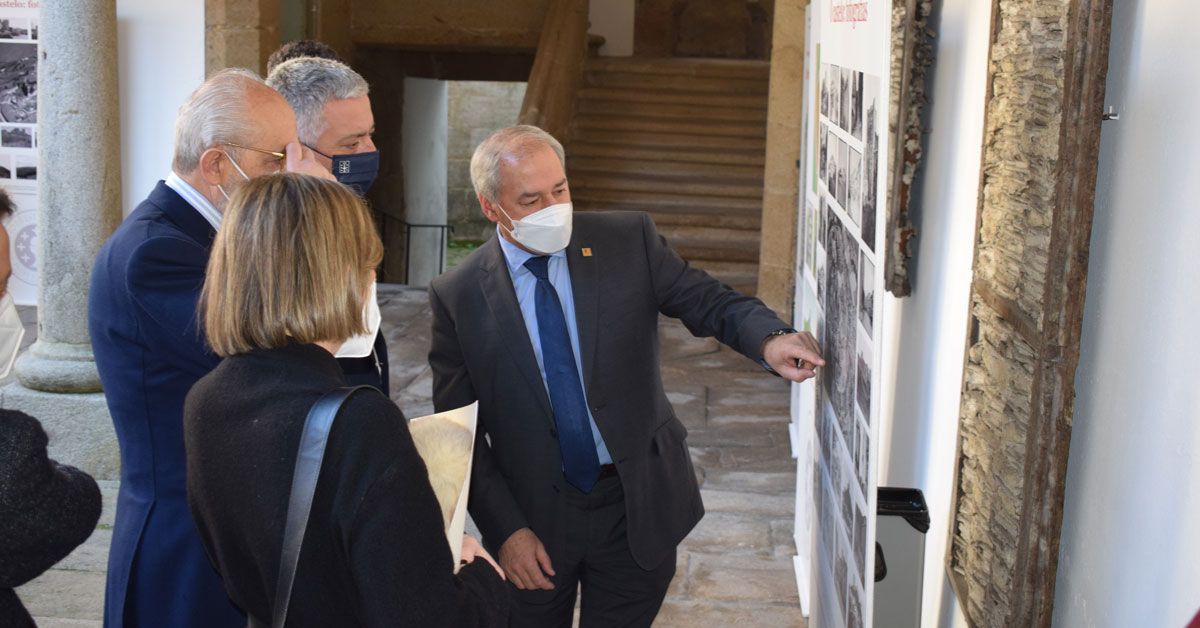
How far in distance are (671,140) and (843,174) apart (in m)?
10.1

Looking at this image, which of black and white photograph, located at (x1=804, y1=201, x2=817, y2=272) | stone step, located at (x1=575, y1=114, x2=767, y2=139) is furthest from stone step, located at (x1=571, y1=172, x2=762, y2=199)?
black and white photograph, located at (x1=804, y1=201, x2=817, y2=272)

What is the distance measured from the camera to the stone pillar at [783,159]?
8.66 m

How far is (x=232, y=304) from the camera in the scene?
5.74ft

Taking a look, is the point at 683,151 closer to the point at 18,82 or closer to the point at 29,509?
the point at 18,82

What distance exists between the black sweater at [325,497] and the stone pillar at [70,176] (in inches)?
180

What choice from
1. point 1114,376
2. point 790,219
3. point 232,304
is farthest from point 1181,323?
point 790,219

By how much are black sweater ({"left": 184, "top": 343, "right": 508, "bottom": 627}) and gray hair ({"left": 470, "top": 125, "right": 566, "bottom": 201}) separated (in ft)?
3.68

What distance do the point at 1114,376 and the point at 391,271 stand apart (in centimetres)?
1409

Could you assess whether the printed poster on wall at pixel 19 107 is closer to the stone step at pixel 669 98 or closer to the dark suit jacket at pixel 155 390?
the dark suit jacket at pixel 155 390

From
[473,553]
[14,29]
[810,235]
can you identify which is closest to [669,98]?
[14,29]

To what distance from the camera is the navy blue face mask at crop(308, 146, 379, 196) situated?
3.11 m

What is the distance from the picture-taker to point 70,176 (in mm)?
6027

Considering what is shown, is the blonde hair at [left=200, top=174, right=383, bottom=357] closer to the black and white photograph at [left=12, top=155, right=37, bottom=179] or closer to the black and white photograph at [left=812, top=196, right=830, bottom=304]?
the black and white photograph at [left=812, top=196, right=830, bottom=304]

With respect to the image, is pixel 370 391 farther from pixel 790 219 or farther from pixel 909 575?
pixel 790 219
